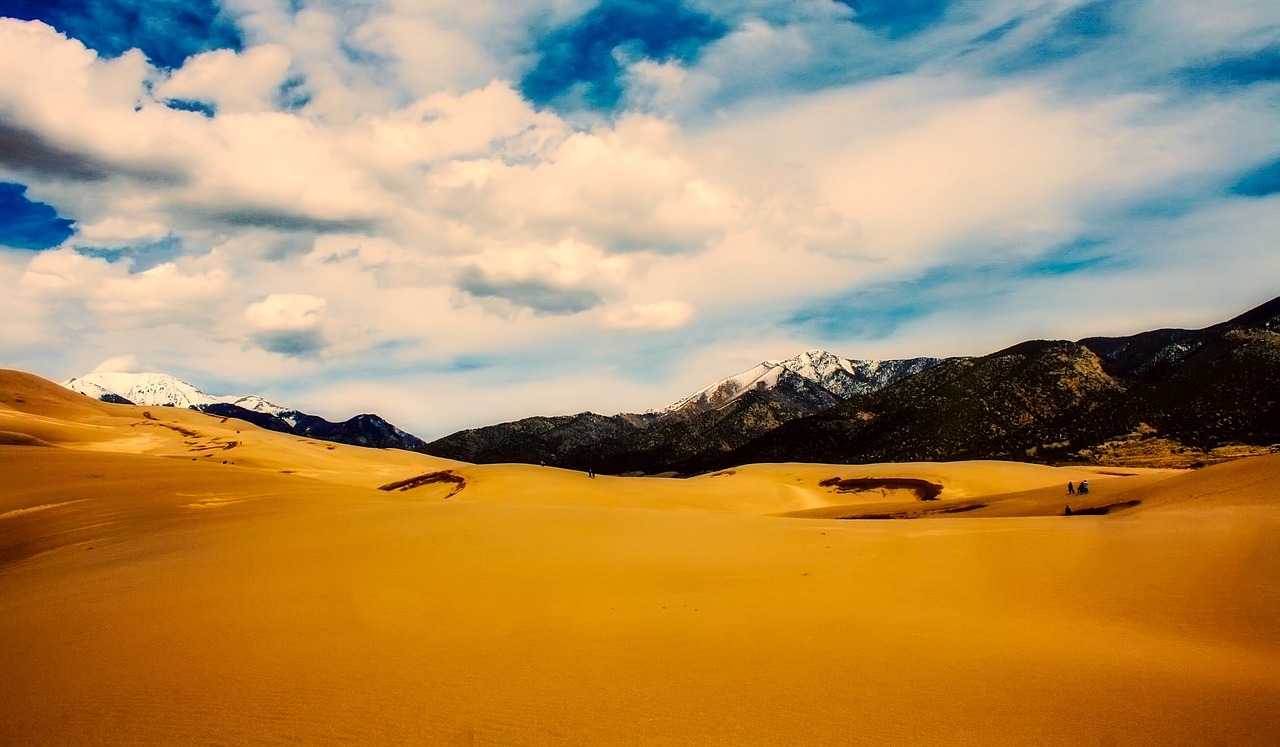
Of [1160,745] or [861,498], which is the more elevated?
[1160,745]

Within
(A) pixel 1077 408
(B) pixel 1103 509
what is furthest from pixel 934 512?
(A) pixel 1077 408

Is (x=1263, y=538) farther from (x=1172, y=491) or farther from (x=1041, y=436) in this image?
(x=1041, y=436)

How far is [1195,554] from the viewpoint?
8930mm

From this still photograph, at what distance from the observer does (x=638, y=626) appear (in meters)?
6.97

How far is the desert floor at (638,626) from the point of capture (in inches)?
174

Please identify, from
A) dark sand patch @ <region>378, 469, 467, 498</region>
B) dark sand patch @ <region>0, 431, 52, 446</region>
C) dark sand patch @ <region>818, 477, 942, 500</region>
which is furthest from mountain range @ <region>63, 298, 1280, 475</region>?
dark sand patch @ <region>0, 431, 52, 446</region>

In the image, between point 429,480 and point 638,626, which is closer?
point 638,626

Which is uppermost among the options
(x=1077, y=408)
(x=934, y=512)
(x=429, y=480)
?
(x=1077, y=408)

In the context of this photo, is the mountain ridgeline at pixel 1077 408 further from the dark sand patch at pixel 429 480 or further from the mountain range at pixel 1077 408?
the dark sand patch at pixel 429 480

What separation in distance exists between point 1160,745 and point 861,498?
3749 centimetres

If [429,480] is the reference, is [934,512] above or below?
below

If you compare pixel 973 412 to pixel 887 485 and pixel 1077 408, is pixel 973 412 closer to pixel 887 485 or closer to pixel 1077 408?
pixel 1077 408

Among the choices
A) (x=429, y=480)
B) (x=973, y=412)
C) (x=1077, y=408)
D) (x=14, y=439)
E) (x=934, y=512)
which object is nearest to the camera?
(x=934, y=512)

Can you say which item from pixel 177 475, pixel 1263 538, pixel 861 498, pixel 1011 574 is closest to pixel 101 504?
pixel 177 475
